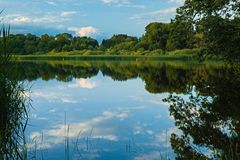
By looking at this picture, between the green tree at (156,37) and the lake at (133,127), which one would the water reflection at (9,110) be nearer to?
the lake at (133,127)

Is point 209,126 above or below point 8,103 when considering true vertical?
below

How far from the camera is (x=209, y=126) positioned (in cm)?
1038

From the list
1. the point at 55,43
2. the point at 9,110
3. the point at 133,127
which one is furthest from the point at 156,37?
the point at 9,110

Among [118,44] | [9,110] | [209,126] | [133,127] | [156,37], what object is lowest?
[133,127]

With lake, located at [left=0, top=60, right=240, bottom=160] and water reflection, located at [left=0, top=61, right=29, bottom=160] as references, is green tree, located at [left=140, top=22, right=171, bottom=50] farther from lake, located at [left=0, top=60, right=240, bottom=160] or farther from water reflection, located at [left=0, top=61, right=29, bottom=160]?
water reflection, located at [left=0, top=61, right=29, bottom=160]

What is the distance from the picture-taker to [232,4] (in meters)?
20.1

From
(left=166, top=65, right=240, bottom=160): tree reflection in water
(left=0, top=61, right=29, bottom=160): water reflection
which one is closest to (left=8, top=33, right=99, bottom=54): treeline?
(left=166, top=65, right=240, bottom=160): tree reflection in water

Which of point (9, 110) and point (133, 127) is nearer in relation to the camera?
point (9, 110)

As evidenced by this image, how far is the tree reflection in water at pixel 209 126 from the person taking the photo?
7.86 m

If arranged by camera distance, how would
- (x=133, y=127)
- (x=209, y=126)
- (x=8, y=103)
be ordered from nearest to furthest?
(x=8, y=103) < (x=209, y=126) < (x=133, y=127)

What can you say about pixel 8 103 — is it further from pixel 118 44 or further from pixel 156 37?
pixel 118 44

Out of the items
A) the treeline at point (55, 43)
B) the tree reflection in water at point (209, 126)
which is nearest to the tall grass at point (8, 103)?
the tree reflection in water at point (209, 126)

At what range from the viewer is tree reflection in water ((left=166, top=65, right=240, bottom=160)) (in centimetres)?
786

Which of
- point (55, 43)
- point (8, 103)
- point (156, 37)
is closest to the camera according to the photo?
point (8, 103)
